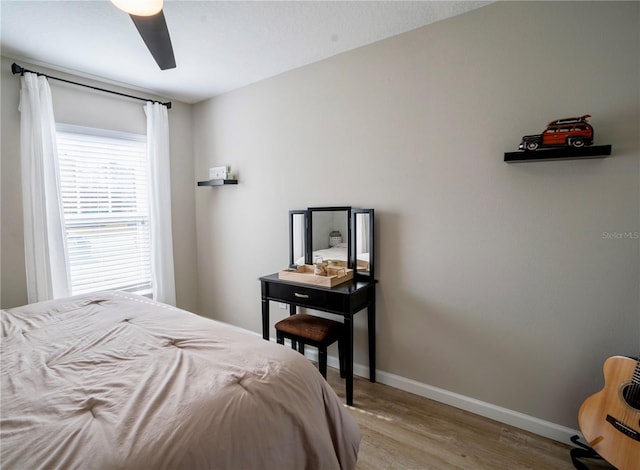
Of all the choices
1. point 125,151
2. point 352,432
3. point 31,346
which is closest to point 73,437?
point 31,346

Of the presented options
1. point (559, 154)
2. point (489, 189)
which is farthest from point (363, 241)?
point (559, 154)

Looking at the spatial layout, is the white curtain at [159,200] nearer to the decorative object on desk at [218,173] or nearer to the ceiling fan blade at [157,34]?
the decorative object on desk at [218,173]

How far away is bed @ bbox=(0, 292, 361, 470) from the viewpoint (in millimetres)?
850

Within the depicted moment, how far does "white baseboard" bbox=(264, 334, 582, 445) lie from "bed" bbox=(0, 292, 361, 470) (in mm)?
1084

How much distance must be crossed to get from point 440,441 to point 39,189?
331cm

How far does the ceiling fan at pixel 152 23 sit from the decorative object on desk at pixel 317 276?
153 cm

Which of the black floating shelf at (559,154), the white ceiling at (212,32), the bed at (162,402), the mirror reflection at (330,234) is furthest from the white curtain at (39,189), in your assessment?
the black floating shelf at (559,154)

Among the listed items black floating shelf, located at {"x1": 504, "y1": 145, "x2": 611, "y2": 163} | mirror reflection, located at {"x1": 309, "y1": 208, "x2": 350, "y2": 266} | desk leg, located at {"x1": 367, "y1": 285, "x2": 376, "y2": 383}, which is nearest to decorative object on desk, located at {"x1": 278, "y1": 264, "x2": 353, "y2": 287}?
mirror reflection, located at {"x1": 309, "y1": 208, "x2": 350, "y2": 266}

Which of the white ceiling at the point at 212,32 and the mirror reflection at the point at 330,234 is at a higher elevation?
the white ceiling at the point at 212,32

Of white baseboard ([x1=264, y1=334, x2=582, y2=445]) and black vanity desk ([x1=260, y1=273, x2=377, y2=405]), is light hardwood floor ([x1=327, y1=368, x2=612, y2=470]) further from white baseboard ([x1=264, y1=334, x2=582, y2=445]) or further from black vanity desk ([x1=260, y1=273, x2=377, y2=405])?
black vanity desk ([x1=260, y1=273, x2=377, y2=405])

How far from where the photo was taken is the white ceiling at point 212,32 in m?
1.89

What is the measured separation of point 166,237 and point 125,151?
923mm

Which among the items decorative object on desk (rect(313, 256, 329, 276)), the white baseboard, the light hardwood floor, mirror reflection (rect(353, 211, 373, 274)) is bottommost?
the light hardwood floor

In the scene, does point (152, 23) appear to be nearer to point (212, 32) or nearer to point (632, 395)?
point (212, 32)
